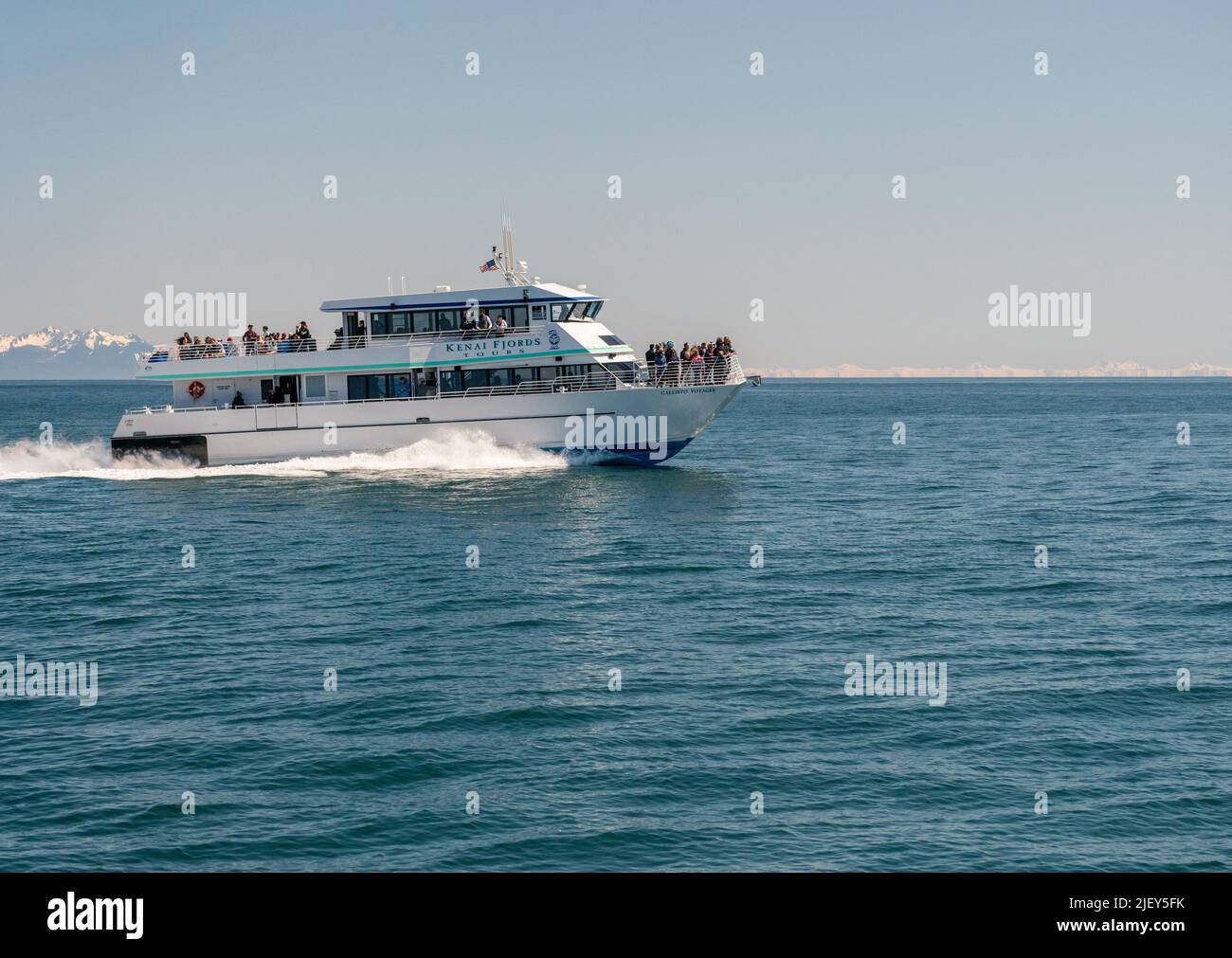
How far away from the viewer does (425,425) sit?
170 ft

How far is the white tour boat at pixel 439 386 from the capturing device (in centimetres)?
5088

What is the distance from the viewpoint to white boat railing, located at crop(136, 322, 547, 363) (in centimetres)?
5144

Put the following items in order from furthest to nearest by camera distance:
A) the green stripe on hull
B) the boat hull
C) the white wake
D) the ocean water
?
the white wake, the boat hull, the green stripe on hull, the ocean water

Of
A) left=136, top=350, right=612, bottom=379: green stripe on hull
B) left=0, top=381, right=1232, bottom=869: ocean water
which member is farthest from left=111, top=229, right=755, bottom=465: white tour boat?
left=0, top=381, right=1232, bottom=869: ocean water

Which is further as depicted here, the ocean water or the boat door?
the boat door

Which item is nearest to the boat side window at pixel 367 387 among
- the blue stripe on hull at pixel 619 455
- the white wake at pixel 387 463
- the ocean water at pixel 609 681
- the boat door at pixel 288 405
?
the boat door at pixel 288 405

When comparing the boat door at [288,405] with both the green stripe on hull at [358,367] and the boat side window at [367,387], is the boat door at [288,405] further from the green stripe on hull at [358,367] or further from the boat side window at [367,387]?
the boat side window at [367,387]

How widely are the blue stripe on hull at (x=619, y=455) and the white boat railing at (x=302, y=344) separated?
5.30 m

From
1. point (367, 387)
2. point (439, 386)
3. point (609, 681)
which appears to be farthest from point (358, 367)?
point (609, 681)

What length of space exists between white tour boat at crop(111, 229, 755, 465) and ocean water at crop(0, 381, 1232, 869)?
524 cm

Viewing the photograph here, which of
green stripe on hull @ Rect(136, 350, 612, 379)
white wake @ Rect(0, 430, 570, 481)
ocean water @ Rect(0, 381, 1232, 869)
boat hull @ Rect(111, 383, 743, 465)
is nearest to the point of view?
ocean water @ Rect(0, 381, 1232, 869)

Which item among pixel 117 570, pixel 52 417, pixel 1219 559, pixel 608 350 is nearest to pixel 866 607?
pixel 1219 559

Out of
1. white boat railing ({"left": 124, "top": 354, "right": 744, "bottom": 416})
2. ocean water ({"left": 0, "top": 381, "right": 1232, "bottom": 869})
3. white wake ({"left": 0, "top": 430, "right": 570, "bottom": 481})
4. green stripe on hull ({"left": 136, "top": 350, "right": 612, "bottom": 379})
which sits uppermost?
green stripe on hull ({"left": 136, "top": 350, "right": 612, "bottom": 379})

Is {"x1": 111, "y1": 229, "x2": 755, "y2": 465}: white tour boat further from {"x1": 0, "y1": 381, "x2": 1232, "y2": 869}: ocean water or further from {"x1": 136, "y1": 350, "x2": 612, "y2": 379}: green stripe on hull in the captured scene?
{"x1": 0, "y1": 381, "x2": 1232, "y2": 869}: ocean water
